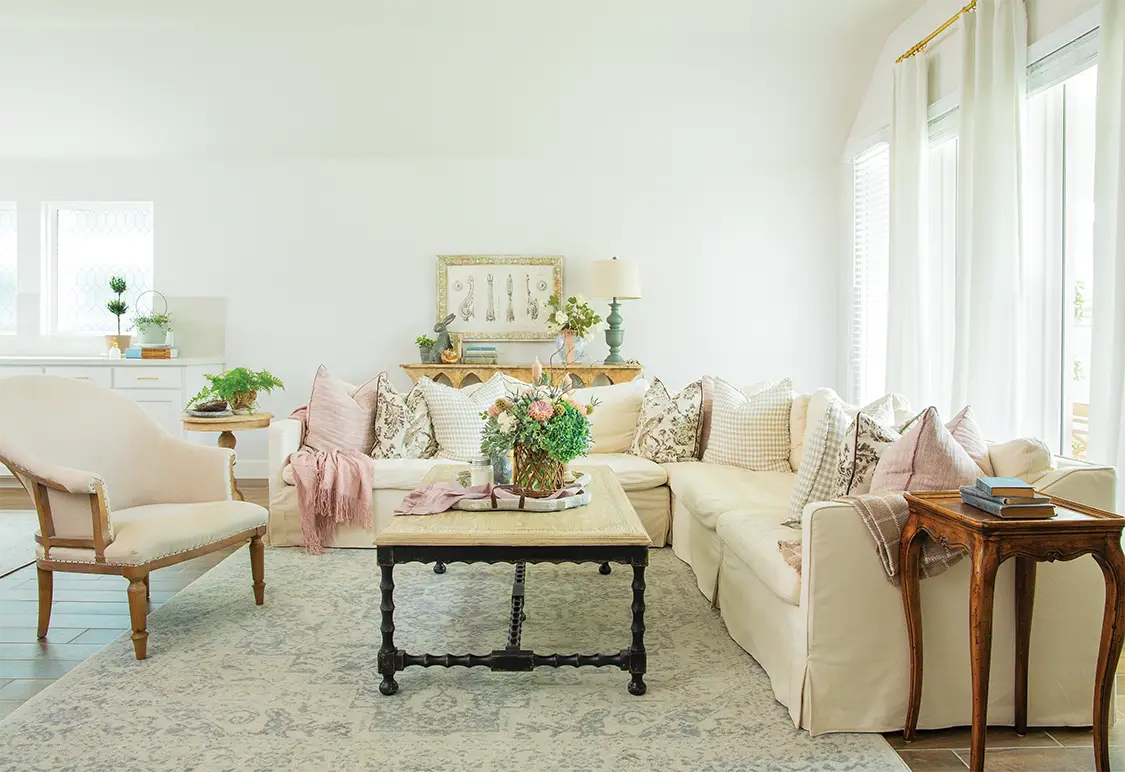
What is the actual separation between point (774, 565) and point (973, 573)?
2.38ft

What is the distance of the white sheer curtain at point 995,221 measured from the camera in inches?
154

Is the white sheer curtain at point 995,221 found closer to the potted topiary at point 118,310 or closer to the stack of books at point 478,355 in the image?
the stack of books at point 478,355

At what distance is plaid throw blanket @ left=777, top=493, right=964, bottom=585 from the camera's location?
2.45 metres

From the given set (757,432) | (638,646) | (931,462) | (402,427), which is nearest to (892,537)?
(931,462)

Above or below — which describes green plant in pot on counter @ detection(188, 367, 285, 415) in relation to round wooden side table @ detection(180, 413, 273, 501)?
above

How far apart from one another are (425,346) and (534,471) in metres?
3.17

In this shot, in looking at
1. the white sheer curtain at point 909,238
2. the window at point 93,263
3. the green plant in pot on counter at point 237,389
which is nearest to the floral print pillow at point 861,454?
the white sheer curtain at point 909,238

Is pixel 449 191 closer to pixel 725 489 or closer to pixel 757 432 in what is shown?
pixel 757 432

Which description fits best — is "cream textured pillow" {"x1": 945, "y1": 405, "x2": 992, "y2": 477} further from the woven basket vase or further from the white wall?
the white wall

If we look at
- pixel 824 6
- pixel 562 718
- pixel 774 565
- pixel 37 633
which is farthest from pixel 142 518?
pixel 824 6

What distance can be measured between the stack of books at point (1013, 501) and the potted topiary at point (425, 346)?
452cm

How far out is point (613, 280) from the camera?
5.98 m

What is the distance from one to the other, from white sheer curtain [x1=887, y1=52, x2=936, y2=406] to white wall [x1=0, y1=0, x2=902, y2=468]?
0.95 meters

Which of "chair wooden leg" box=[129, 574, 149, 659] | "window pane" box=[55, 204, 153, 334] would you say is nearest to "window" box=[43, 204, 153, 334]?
"window pane" box=[55, 204, 153, 334]
